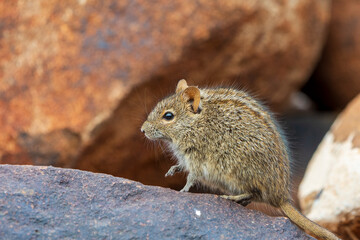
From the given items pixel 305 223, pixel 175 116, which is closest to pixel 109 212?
pixel 175 116

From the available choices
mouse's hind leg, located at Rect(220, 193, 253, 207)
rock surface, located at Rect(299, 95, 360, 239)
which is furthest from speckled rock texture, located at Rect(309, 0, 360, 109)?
mouse's hind leg, located at Rect(220, 193, 253, 207)

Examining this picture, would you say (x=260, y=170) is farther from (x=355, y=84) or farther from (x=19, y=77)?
(x=355, y=84)

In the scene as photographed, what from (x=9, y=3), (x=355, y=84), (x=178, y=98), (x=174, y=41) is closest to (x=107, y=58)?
(x=174, y=41)

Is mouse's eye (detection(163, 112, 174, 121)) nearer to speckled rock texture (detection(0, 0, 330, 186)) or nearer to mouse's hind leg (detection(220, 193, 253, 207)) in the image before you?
mouse's hind leg (detection(220, 193, 253, 207))

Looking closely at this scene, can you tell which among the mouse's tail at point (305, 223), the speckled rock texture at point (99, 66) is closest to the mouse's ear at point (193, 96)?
the mouse's tail at point (305, 223)

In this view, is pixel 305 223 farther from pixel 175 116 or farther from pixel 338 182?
pixel 175 116
